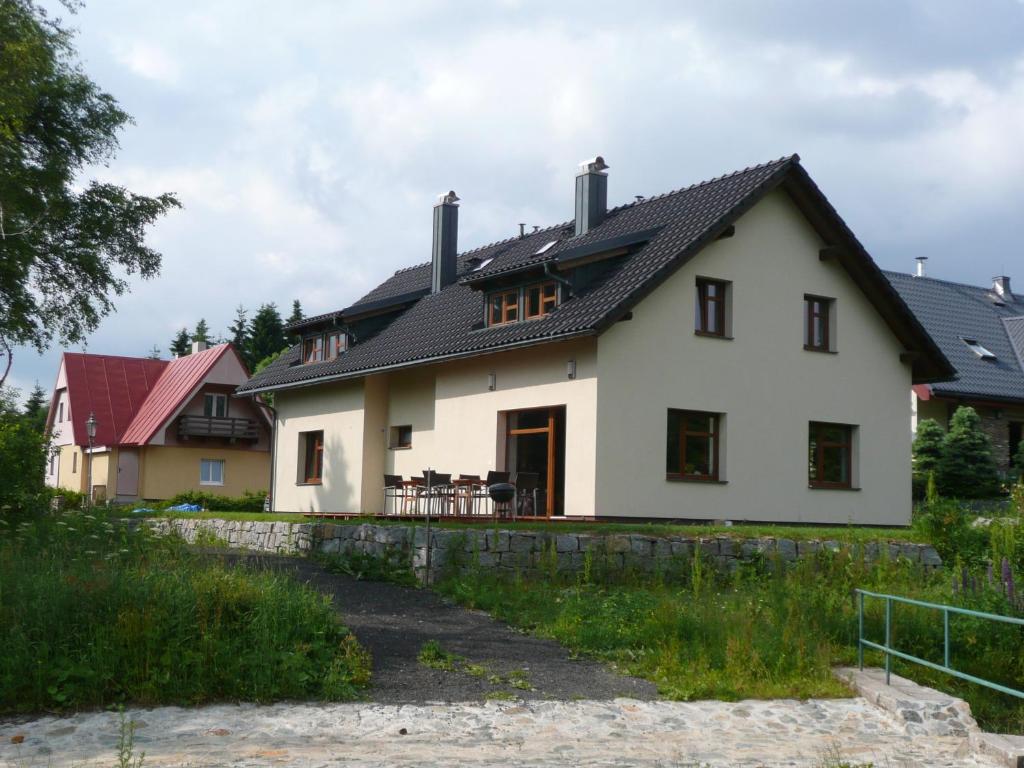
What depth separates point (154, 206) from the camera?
24.5 metres

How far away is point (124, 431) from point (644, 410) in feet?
104

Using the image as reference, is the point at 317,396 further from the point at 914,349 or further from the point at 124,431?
the point at 124,431

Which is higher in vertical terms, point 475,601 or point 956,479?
point 956,479

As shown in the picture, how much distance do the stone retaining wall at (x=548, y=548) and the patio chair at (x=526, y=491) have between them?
412 cm

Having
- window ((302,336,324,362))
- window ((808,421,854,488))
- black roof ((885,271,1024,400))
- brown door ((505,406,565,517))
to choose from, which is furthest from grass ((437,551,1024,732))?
black roof ((885,271,1024,400))

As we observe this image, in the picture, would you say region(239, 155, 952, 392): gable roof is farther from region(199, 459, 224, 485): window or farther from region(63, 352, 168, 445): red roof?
region(63, 352, 168, 445): red roof

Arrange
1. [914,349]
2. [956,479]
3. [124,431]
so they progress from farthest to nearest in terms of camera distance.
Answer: [124,431], [956,479], [914,349]

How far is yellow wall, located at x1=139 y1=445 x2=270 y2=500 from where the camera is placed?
45250mm

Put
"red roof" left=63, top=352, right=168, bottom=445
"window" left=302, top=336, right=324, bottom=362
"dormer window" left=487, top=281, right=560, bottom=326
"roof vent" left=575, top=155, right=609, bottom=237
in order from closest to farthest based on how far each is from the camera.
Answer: "dormer window" left=487, top=281, right=560, bottom=326
"roof vent" left=575, top=155, right=609, bottom=237
"window" left=302, top=336, right=324, bottom=362
"red roof" left=63, top=352, right=168, bottom=445

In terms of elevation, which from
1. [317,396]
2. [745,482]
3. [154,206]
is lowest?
[745,482]

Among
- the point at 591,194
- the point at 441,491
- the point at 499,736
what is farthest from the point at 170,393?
the point at 499,736

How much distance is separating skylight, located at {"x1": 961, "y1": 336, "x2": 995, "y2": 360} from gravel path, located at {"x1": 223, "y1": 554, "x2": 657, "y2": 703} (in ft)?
86.9

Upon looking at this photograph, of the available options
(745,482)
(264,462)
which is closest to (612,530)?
(745,482)

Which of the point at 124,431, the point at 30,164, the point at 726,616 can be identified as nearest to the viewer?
the point at 726,616
